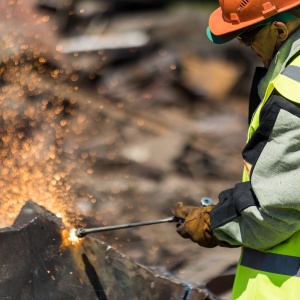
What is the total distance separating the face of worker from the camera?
2369 millimetres

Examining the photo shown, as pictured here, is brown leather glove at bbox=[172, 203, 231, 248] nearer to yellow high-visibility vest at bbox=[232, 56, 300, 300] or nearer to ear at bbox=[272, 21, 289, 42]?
yellow high-visibility vest at bbox=[232, 56, 300, 300]

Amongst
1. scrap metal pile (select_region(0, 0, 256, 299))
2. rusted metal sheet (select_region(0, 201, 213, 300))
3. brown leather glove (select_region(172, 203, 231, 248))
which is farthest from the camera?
scrap metal pile (select_region(0, 0, 256, 299))

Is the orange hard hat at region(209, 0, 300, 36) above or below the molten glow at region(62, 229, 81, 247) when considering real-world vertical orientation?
above

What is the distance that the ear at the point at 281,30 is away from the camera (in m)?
2.35

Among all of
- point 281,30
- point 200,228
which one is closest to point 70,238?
point 200,228

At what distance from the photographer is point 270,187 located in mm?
2256

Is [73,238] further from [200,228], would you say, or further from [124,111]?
[124,111]

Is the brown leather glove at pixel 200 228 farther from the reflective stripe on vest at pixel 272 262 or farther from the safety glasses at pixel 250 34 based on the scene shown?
the safety glasses at pixel 250 34

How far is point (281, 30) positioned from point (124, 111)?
2422mm

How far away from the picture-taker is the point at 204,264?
13.4ft

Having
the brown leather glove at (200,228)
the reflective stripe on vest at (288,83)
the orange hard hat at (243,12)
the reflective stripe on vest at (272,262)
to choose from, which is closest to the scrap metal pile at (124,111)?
the brown leather glove at (200,228)

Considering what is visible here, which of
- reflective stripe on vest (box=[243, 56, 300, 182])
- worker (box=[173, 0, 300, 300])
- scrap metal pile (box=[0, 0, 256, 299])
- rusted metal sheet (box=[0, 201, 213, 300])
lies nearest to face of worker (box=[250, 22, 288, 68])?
worker (box=[173, 0, 300, 300])

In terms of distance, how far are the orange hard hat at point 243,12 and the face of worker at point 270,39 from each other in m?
0.05

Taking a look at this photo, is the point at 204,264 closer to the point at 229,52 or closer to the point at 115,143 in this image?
the point at 115,143
